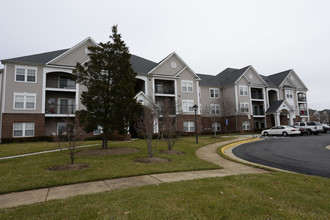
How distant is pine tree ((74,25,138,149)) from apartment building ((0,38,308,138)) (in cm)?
195

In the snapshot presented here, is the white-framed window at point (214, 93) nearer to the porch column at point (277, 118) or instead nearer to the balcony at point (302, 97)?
the porch column at point (277, 118)

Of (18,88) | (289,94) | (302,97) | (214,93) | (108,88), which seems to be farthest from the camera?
(302,97)

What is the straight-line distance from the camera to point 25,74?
2239cm

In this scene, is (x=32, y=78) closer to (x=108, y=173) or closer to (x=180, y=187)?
(x=108, y=173)

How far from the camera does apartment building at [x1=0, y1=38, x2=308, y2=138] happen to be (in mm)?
21891

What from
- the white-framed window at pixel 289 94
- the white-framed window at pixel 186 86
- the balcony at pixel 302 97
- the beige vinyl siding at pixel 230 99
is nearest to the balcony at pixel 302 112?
the balcony at pixel 302 97

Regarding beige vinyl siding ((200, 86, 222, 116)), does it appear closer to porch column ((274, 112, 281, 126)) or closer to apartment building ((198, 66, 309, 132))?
apartment building ((198, 66, 309, 132))

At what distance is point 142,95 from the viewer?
25109 mm

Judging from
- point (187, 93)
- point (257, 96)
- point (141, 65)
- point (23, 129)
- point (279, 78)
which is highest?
point (279, 78)

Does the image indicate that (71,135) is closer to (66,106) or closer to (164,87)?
(66,106)

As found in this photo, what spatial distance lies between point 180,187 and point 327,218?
327cm

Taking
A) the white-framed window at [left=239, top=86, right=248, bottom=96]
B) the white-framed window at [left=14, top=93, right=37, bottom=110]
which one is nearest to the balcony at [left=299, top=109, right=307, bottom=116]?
Answer: the white-framed window at [left=239, top=86, right=248, bottom=96]

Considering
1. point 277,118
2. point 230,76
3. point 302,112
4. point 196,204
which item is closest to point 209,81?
point 230,76

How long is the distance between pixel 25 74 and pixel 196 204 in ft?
82.9
